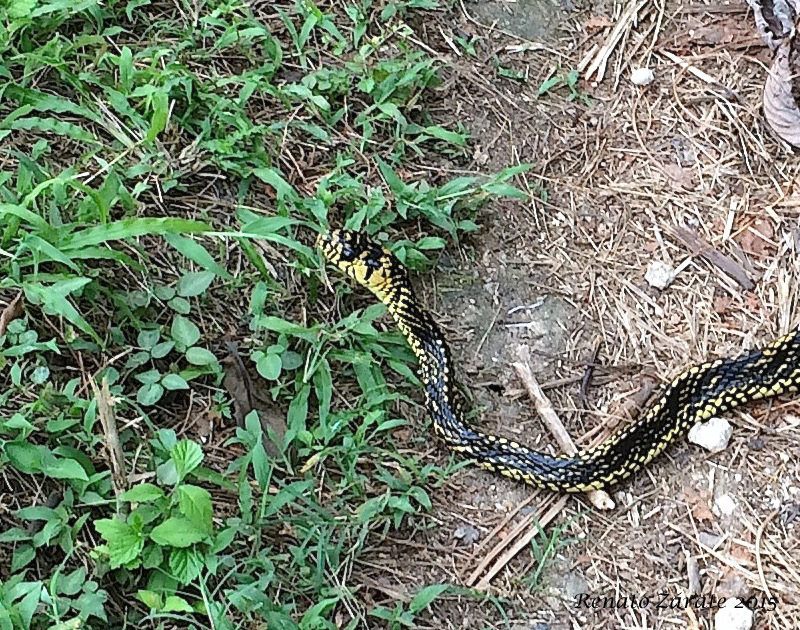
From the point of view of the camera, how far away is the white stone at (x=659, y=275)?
4.66 m

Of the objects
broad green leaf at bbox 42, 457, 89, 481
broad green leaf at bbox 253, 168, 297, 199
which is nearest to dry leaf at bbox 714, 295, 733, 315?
broad green leaf at bbox 253, 168, 297, 199

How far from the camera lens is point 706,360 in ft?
14.5

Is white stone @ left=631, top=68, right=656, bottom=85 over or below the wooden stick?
over

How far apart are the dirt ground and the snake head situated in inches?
14.5

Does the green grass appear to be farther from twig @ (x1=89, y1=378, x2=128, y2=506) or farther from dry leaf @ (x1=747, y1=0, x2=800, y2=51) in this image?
dry leaf @ (x1=747, y1=0, x2=800, y2=51)

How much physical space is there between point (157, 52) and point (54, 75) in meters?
0.51

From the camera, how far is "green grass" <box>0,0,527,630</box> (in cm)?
336

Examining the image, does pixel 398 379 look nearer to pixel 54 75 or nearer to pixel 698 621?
pixel 698 621

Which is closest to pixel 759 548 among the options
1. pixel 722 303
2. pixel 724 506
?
pixel 724 506

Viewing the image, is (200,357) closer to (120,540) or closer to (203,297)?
(203,297)

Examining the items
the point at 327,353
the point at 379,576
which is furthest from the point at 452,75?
the point at 379,576

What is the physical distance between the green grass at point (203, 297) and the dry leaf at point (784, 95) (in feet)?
5.09

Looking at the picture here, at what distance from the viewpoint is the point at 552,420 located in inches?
167

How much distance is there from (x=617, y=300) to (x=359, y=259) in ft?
4.28
